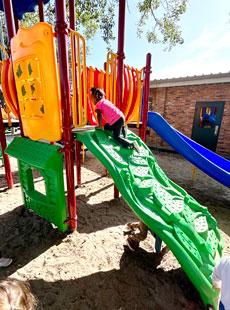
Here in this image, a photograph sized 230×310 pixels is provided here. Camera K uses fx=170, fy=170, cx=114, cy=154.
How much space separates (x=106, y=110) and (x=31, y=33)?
133 cm

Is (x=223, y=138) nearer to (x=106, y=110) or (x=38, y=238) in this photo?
(x=106, y=110)

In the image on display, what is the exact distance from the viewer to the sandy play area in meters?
1.83

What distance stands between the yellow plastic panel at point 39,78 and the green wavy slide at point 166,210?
464 millimetres

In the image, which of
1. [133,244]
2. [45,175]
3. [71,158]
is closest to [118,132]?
[71,158]

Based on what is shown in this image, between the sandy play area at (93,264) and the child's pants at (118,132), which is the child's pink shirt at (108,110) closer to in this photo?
the child's pants at (118,132)

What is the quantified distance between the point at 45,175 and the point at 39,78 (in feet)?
4.37

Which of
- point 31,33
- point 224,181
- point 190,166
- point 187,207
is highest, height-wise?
point 31,33

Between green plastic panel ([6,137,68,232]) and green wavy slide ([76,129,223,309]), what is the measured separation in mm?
512

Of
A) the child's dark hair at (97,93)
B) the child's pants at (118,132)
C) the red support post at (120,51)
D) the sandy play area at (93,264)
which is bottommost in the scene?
the sandy play area at (93,264)

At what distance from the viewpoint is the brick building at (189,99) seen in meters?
7.29

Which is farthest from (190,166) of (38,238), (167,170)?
(38,238)

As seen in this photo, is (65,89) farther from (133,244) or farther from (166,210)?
(133,244)

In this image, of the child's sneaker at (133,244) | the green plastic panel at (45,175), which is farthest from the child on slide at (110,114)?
the child's sneaker at (133,244)

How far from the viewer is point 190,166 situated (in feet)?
22.8
